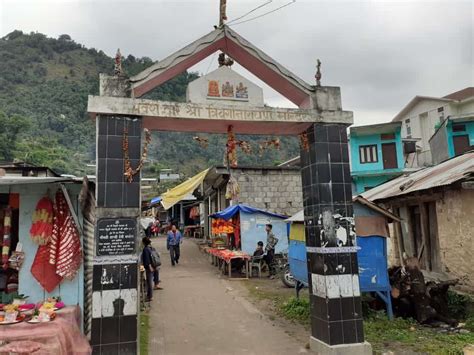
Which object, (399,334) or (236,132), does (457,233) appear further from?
(236,132)

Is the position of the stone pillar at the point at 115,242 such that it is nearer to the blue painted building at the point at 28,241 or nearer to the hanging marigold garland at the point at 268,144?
the blue painted building at the point at 28,241

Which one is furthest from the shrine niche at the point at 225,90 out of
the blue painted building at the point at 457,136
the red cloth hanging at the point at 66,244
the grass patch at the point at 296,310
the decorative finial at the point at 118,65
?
the blue painted building at the point at 457,136

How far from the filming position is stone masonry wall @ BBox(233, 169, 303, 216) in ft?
59.5

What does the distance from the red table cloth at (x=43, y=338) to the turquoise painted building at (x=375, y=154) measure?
2350 cm

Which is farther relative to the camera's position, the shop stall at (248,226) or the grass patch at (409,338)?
the shop stall at (248,226)

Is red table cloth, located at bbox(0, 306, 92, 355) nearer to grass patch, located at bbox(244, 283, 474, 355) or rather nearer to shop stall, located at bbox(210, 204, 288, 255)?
grass patch, located at bbox(244, 283, 474, 355)

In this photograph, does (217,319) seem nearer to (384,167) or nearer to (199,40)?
(199,40)

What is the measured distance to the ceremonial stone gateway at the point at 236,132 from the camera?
215 inches

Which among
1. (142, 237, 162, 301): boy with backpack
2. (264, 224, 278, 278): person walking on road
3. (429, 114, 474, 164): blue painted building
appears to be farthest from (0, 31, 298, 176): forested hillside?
(142, 237, 162, 301): boy with backpack

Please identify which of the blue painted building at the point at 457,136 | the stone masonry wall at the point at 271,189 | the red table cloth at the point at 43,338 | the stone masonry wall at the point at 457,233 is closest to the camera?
the red table cloth at the point at 43,338

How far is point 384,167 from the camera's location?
88.2 ft

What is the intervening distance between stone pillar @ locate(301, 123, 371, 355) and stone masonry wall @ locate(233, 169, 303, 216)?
11.4m

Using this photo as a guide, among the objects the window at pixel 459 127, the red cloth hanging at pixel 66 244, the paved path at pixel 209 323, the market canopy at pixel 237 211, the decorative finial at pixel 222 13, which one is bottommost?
the paved path at pixel 209 323

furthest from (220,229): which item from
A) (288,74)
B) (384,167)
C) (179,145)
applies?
A: (179,145)
